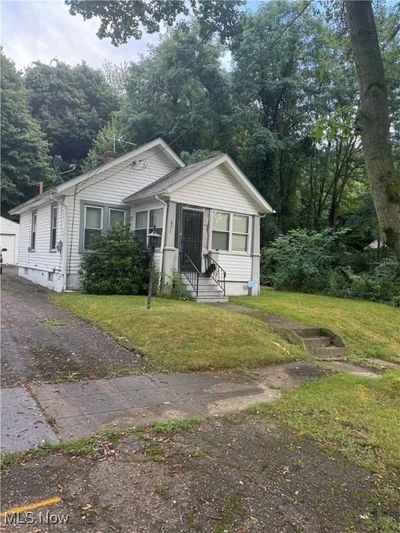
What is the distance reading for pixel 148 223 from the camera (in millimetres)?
13258

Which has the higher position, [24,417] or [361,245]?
[361,245]

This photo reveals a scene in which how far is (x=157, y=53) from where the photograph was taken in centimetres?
2227

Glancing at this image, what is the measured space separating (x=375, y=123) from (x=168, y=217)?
31.1 feet

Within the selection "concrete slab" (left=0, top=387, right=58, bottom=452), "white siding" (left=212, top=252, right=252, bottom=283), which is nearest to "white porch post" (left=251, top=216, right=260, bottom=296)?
"white siding" (left=212, top=252, right=252, bottom=283)

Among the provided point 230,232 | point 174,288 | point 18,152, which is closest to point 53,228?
point 174,288

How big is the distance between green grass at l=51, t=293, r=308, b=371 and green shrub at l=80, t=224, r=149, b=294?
2500 millimetres

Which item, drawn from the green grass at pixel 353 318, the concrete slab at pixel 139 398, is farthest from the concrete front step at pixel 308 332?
the concrete slab at pixel 139 398

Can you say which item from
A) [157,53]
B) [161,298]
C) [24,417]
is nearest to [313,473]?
[24,417]

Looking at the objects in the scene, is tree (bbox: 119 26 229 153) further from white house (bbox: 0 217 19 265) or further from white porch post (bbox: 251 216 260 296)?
white house (bbox: 0 217 19 265)

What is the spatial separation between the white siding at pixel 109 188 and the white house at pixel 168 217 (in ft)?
0.10

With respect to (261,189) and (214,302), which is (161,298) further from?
(261,189)

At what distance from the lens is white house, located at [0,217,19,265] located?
Result: 2414cm

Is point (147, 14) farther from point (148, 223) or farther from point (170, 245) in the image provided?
point (148, 223)

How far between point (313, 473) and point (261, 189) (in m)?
20.6
